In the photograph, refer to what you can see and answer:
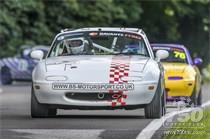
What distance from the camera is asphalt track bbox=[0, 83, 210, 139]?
11.2m

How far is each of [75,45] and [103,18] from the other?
986 inches

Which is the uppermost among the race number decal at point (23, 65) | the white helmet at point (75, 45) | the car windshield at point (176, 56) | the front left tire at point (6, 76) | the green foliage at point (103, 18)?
the white helmet at point (75, 45)

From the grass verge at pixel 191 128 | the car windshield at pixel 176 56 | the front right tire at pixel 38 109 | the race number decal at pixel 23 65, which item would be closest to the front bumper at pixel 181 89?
the car windshield at pixel 176 56

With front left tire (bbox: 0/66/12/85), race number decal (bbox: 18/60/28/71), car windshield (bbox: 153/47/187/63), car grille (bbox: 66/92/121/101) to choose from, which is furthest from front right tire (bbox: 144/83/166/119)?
race number decal (bbox: 18/60/28/71)

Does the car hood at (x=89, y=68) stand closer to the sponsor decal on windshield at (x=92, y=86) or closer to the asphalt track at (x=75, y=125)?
the sponsor decal on windshield at (x=92, y=86)

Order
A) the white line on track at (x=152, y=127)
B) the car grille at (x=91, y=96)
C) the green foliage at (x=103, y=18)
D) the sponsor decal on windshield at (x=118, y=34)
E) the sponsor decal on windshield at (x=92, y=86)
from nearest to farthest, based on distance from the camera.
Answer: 1. the white line on track at (x=152, y=127)
2. the sponsor decal on windshield at (x=92, y=86)
3. the car grille at (x=91, y=96)
4. the sponsor decal on windshield at (x=118, y=34)
5. the green foliage at (x=103, y=18)

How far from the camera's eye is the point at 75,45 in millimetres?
14969

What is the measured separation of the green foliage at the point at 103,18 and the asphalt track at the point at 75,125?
20.1m

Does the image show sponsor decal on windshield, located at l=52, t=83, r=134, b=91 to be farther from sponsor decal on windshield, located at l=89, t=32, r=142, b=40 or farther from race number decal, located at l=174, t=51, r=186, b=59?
race number decal, located at l=174, t=51, r=186, b=59

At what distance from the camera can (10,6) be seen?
36.2m

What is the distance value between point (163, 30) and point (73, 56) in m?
29.6

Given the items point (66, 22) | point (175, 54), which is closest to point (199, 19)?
point (66, 22)

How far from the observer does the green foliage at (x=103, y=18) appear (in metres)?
37.9

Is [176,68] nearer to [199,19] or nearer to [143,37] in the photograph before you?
[143,37]
